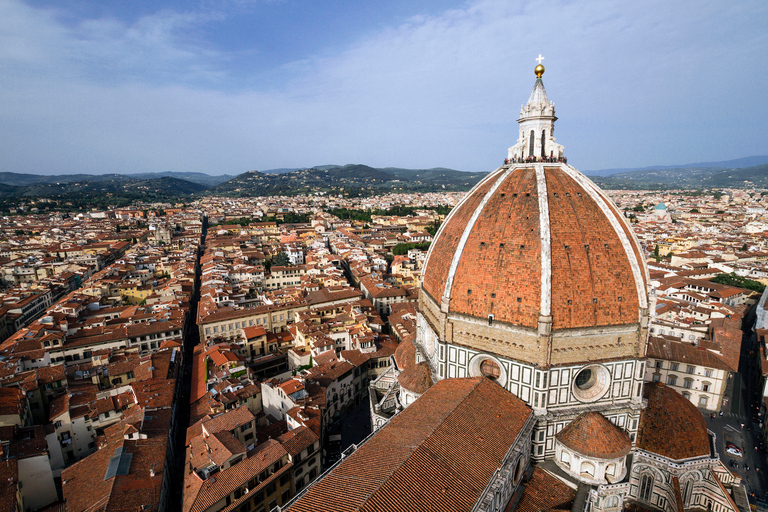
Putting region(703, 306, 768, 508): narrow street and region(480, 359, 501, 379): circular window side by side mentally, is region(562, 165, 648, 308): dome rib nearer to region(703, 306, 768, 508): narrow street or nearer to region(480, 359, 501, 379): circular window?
region(480, 359, 501, 379): circular window

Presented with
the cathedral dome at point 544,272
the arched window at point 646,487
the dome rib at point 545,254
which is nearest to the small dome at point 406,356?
the cathedral dome at point 544,272

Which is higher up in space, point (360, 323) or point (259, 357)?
point (360, 323)

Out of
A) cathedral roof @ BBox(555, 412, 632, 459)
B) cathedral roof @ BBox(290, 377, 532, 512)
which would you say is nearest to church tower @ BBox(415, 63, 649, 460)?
cathedral roof @ BBox(555, 412, 632, 459)

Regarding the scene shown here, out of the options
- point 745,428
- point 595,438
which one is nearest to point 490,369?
point 595,438

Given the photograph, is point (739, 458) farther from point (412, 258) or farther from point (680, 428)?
point (412, 258)

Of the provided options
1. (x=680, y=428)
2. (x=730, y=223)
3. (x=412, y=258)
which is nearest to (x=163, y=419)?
(x=680, y=428)

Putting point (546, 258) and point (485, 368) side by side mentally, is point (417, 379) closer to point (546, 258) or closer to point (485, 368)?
point (485, 368)
